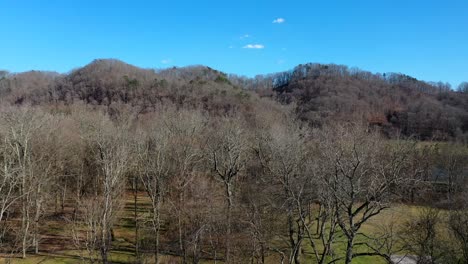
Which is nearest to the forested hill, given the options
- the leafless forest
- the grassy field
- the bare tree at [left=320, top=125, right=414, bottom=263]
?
the leafless forest

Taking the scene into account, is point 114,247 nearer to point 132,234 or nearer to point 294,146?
point 132,234

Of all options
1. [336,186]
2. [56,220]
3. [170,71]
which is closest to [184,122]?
[56,220]

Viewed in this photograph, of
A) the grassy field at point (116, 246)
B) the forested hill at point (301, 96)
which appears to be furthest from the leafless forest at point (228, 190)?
the forested hill at point (301, 96)

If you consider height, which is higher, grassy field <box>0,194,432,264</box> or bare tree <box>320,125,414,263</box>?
bare tree <box>320,125,414,263</box>

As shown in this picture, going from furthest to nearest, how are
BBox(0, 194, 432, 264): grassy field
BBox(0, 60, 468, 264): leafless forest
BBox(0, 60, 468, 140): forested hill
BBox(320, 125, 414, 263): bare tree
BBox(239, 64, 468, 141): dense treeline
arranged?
BBox(0, 60, 468, 140): forested hill, BBox(239, 64, 468, 141): dense treeline, BBox(0, 194, 432, 264): grassy field, BBox(0, 60, 468, 264): leafless forest, BBox(320, 125, 414, 263): bare tree

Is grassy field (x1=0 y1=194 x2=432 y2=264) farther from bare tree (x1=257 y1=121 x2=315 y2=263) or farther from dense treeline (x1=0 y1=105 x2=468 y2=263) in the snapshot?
bare tree (x1=257 y1=121 x2=315 y2=263)

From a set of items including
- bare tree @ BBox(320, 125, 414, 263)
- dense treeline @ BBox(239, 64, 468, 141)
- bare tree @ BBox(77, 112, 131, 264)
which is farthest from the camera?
dense treeline @ BBox(239, 64, 468, 141)
